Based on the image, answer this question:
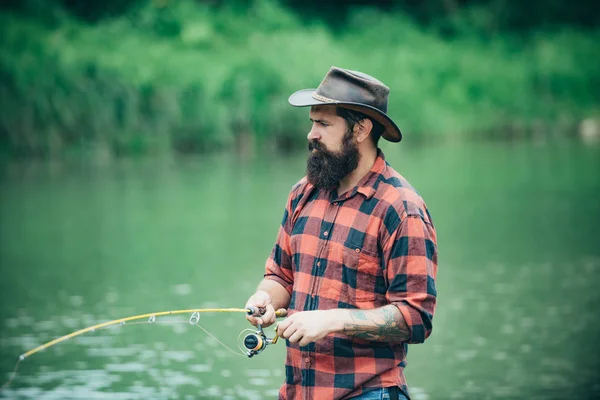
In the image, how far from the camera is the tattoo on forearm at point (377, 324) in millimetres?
2834

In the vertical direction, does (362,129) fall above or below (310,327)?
above

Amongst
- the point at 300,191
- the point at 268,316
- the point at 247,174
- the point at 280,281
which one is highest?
the point at 247,174

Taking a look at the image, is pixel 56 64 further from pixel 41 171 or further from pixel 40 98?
pixel 41 171

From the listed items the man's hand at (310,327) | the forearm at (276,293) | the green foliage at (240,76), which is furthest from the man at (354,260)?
the green foliage at (240,76)

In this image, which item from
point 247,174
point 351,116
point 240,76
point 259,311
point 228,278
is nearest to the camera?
point 351,116

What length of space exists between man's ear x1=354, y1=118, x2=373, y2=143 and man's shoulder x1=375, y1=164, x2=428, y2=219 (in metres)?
0.12

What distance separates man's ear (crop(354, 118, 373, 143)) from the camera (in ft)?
9.95

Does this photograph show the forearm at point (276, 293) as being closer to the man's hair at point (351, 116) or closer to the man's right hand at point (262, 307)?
the man's right hand at point (262, 307)

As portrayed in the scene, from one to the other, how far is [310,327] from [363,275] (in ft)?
0.76

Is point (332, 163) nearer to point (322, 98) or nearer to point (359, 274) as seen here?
point (322, 98)

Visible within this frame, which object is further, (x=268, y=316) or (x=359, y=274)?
(x=268, y=316)

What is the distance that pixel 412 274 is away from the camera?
2850mm

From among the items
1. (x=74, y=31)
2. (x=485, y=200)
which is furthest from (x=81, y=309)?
(x=74, y=31)

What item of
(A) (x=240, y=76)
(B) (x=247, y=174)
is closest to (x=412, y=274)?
(B) (x=247, y=174)
